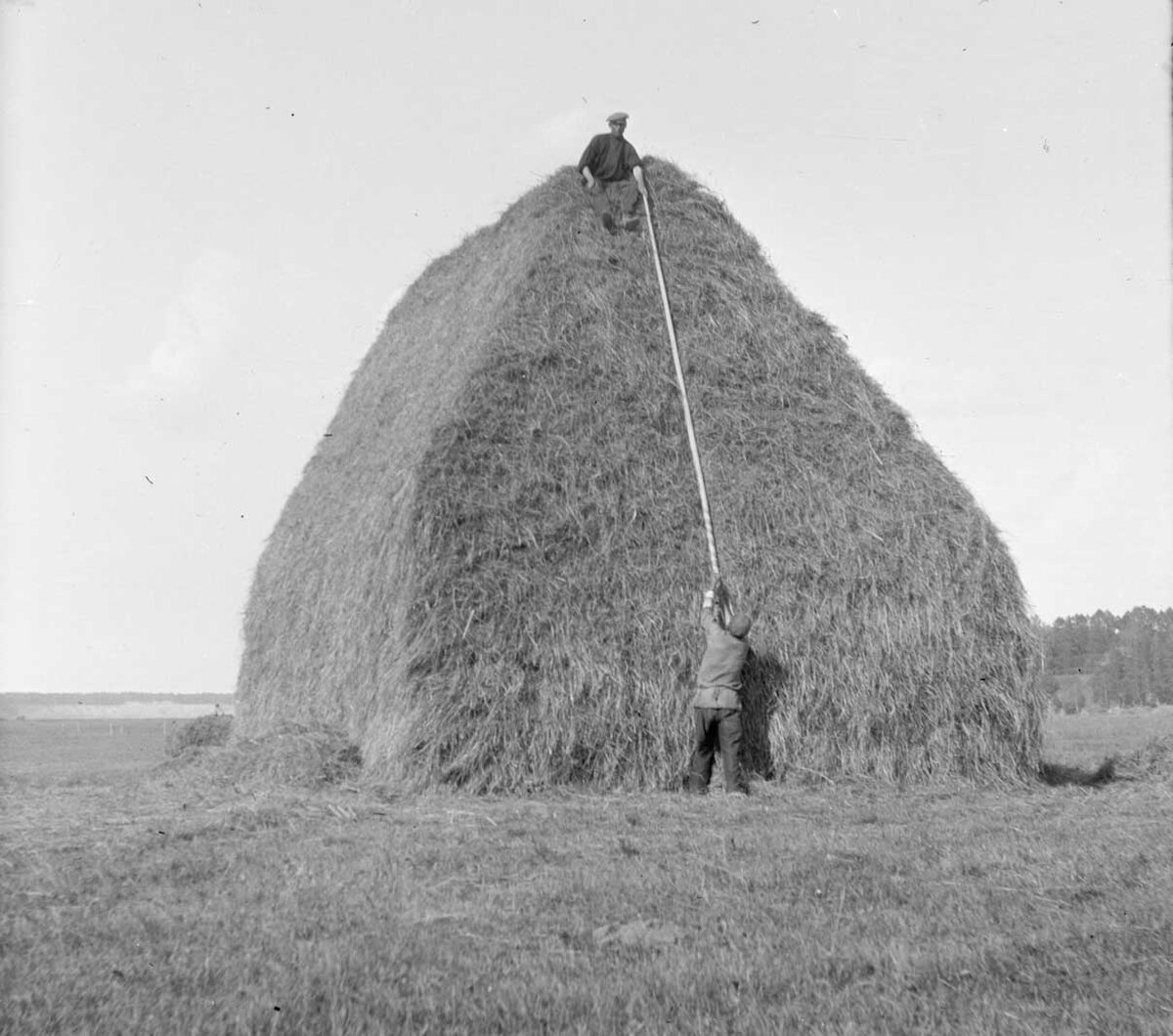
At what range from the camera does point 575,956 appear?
456 centimetres

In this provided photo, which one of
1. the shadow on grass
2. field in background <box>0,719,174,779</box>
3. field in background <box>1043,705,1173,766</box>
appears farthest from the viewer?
field in background <box>0,719,174,779</box>

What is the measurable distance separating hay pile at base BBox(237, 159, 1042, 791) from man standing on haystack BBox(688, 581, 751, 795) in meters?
0.23

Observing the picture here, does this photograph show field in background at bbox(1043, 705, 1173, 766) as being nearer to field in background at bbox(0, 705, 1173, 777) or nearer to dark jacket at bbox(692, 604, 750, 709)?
field in background at bbox(0, 705, 1173, 777)

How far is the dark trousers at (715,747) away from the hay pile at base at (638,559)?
0.18 meters

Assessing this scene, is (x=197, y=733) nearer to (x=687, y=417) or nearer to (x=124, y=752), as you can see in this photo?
(x=124, y=752)

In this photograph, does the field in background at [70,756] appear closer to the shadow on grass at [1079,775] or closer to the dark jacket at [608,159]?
the dark jacket at [608,159]

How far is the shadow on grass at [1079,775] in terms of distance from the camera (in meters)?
12.1

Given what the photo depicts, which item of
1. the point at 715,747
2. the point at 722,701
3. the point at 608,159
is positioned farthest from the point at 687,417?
the point at 608,159

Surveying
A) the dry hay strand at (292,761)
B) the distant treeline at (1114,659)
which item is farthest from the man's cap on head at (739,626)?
the distant treeline at (1114,659)

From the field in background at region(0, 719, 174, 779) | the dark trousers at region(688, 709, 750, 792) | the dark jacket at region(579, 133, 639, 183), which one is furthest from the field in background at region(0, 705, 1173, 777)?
the dark jacket at region(579, 133, 639, 183)

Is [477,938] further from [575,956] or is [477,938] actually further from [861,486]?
[861,486]

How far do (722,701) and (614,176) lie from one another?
6838 mm

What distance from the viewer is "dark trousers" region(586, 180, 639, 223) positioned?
13886mm

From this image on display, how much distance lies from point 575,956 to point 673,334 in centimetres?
878
